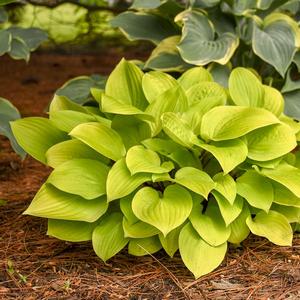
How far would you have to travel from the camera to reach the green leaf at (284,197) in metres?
2.31

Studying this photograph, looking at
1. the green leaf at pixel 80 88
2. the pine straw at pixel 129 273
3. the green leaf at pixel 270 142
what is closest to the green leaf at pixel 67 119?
the pine straw at pixel 129 273

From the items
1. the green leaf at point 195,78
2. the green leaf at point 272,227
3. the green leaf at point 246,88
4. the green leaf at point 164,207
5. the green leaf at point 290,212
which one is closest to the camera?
the green leaf at point 164,207

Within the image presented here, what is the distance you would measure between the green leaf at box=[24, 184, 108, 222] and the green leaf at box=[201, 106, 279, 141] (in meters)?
0.49

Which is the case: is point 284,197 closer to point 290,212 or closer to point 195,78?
point 290,212

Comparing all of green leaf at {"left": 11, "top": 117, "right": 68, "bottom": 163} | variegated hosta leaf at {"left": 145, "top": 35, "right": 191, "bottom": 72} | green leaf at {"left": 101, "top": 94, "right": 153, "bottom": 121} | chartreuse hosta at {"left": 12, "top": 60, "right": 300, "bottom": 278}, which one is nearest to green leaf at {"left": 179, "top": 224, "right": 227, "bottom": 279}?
chartreuse hosta at {"left": 12, "top": 60, "right": 300, "bottom": 278}

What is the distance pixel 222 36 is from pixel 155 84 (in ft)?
2.64

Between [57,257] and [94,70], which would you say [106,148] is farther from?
[94,70]

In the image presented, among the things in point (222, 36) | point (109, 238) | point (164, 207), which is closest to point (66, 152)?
point (109, 238)

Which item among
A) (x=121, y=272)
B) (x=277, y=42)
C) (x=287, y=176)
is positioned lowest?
(x=121, y=272)

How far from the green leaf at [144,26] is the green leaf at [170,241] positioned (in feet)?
4.64

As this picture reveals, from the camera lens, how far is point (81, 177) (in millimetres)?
2229

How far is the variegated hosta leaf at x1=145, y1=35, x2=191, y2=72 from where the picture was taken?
3.19 m

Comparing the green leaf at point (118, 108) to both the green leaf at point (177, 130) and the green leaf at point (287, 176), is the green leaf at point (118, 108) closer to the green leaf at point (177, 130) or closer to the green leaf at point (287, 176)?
the green leaf at point (177, 130)

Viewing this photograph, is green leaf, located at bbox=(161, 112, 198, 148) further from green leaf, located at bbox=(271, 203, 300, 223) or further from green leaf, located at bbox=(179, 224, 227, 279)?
green leaf, located at bbox=(271, 203, 300, 223)
